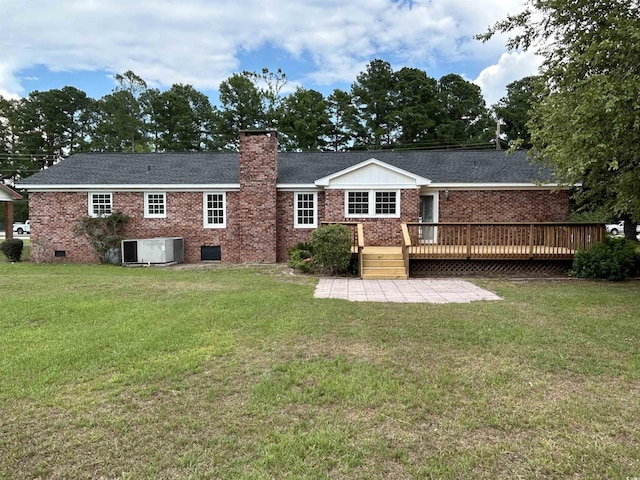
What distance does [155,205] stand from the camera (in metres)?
15.4

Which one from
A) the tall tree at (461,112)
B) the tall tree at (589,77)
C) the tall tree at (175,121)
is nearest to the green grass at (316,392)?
the tall tree at (589,77)

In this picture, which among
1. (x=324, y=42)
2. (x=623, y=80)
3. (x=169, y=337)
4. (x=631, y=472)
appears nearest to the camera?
(x=631, y=472)

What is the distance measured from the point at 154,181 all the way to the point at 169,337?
38.0 feet

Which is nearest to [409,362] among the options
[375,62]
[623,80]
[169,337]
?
[169,337]

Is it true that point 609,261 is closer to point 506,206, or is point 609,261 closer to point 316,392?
point 506,206

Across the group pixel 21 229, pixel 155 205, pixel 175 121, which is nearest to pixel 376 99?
pixel 175 121

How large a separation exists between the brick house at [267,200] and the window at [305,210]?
38 mm

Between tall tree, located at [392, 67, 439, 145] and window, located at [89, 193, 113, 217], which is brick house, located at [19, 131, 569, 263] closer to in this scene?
window, located at [89, 193, 113, 217]

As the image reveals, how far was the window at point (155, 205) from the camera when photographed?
15391mm

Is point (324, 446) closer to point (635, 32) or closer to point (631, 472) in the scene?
point (631, 472)

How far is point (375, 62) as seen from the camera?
3988 cm

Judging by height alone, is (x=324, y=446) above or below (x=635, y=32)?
below

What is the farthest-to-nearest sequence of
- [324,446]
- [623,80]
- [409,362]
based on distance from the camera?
[623,80]
[409,362]
[324,446]

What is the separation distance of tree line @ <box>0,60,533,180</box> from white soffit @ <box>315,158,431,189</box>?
2295 cm
